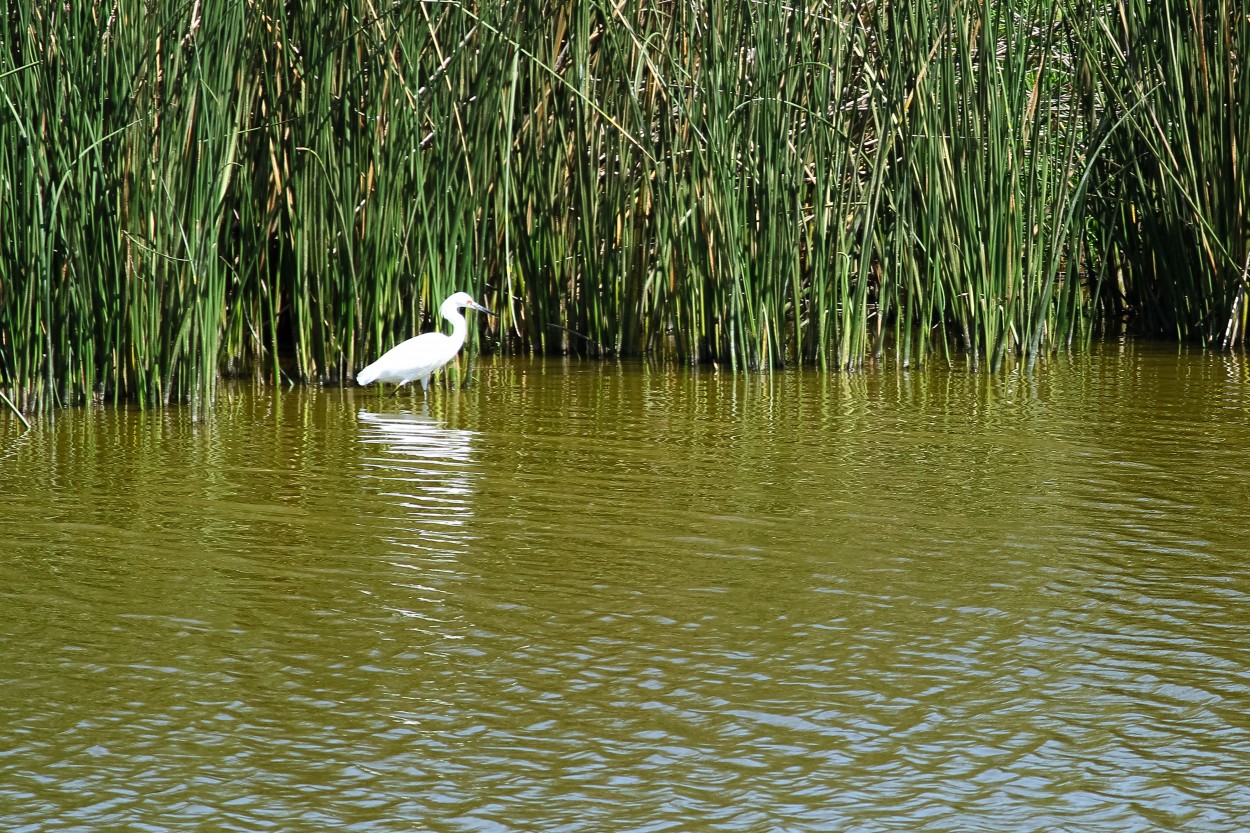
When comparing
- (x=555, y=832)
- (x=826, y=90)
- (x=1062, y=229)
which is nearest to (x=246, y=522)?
(x=555, y=832)

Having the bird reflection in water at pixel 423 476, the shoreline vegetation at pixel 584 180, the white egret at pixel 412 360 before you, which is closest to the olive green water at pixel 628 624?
the bird reflection in water at pixel 423 476

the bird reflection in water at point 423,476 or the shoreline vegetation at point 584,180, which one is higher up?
the shoreline vegetation at point 584,180

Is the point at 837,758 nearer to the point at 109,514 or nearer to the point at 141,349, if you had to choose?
the point at 109,514

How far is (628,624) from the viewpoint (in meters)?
2.98

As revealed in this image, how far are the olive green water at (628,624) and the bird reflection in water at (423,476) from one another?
2 cm

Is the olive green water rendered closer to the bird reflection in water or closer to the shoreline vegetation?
the bird reflection in water

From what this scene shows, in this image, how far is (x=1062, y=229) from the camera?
20.8ft

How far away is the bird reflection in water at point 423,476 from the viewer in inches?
146

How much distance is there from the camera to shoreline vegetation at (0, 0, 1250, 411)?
502 cm

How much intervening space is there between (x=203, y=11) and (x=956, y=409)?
274 centimetres

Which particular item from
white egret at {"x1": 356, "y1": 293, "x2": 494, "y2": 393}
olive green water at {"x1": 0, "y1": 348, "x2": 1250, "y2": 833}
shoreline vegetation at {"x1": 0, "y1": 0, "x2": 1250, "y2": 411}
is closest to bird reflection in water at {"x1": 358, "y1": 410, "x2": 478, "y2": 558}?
olive green water at {"x1": 0, "y1": 348, "x2": 1250, "y2": 833}

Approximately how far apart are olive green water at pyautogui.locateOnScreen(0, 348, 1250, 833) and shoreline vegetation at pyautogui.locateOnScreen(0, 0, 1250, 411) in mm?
637

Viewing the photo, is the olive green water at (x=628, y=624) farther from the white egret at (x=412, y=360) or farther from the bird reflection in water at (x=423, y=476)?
the white egret at (x=412, y=360)

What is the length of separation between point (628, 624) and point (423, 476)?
1.51 m
